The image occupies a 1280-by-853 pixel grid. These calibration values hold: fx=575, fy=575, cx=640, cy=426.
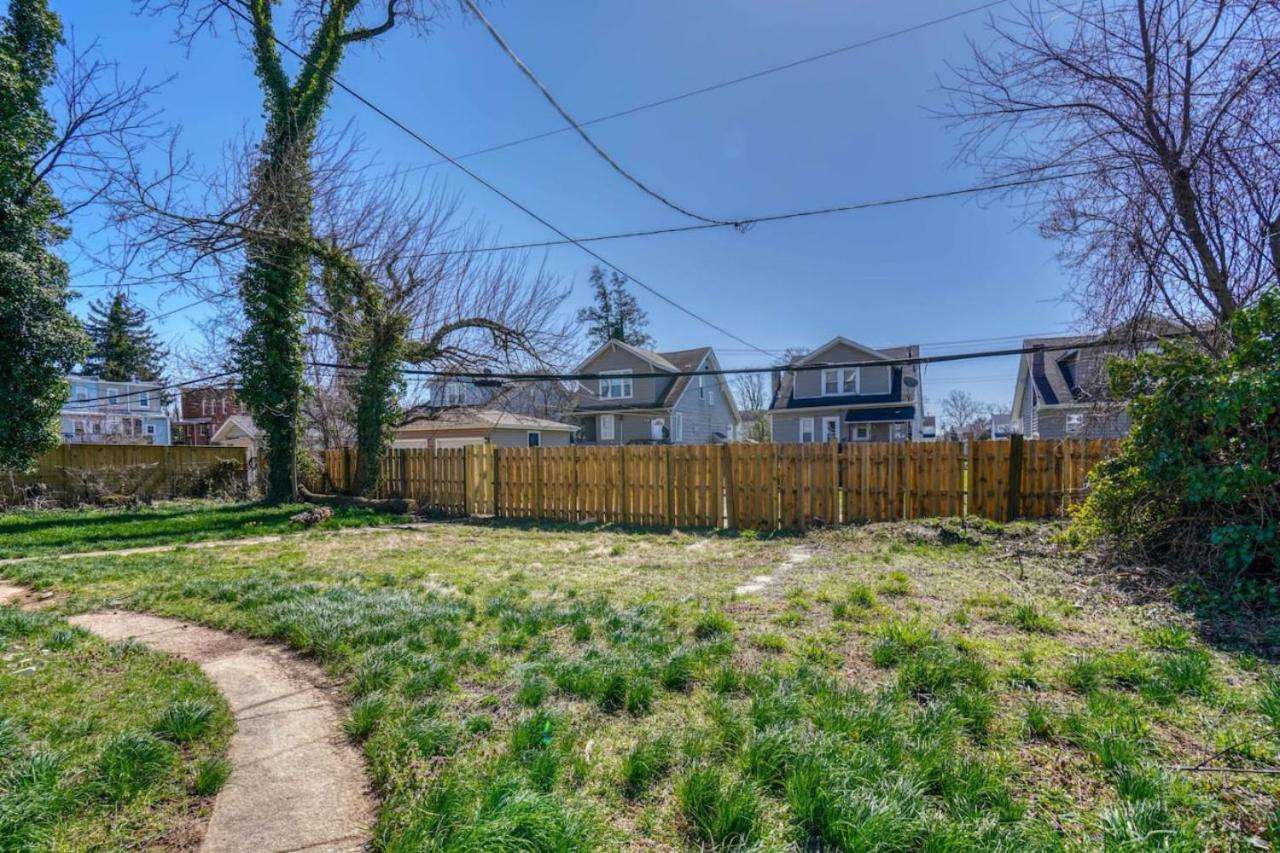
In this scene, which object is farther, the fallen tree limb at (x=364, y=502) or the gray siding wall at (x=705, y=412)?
the gray siding wall at (x=705, y=412)

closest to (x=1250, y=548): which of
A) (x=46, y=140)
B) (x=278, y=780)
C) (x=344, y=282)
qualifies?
(x=278, y=780)

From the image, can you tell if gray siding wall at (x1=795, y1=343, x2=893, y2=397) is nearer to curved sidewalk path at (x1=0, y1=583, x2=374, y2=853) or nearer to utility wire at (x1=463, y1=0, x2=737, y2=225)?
utility wire at (x1=463, y1=0, x2=737, y2=225)

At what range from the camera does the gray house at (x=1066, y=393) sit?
764cm

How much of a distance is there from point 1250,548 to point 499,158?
10772 millimetres

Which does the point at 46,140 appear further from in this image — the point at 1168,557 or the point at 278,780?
the point at 1168,557

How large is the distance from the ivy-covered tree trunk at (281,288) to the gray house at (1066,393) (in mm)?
14582

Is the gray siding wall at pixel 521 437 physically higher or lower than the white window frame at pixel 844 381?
lower

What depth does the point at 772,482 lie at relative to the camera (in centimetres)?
1018

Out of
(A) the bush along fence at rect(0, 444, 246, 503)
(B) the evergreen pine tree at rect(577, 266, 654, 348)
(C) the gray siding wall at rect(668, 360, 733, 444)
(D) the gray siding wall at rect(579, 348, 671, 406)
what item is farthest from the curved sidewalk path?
(B) the evergreen pine tree at rect(577, 266, 654, 348)

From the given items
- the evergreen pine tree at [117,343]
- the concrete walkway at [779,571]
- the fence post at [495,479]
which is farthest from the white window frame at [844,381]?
the evergreen pine tree at [117,343]

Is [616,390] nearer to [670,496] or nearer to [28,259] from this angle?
[670,496]

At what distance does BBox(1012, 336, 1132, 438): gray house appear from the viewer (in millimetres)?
7641

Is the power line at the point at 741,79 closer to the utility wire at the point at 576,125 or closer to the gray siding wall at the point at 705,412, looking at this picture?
the utility wire at the point at 576,125

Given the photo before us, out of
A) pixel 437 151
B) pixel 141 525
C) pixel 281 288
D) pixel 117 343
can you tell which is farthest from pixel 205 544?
pixel 117 343
